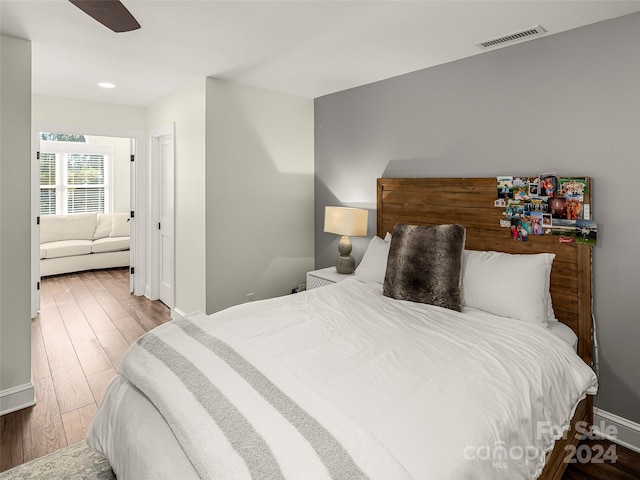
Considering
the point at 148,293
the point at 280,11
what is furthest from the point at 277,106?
the point at 148,293

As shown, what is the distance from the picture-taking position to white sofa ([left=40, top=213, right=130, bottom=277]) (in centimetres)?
625

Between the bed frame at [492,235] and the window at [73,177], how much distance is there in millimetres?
6519

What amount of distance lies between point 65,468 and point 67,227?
569cm

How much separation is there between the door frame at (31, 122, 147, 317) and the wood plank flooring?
12.4 inches

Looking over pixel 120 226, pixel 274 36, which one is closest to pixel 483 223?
pixel 274 36

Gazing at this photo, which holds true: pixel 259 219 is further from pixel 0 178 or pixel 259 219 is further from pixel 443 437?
pixel 443 437

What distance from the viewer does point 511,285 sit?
91.4 inches

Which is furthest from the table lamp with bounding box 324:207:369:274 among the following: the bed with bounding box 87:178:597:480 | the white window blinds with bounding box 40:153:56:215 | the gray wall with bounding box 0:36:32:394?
the white window blinds with bounding box 40:153:56:215

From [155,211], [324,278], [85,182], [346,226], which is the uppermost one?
[85,182]

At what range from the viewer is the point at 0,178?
98.0 inches

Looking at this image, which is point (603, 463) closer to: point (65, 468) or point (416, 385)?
point (416, 385)

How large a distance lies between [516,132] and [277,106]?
2.36 metres

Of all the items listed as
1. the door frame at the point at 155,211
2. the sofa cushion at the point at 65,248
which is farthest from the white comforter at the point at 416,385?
the sofa cushion at the point at 65,248

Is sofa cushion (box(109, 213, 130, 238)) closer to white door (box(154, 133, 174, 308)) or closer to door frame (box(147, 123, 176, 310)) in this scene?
door frame (box(147, 123, 176, 310))
